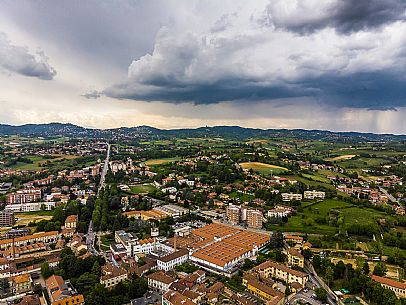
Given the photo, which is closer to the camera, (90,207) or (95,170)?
(90,207)

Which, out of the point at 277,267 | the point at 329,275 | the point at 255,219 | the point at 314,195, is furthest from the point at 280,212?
the point at 329,275

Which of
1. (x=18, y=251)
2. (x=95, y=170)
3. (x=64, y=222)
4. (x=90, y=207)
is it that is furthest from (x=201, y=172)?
(x=18, y=251)

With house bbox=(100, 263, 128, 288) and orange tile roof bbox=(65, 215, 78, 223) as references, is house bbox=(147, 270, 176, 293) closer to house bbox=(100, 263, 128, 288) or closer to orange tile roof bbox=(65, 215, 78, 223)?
house bbox=(100, 263, 128, 288)

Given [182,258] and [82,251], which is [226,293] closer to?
A: [182,258]

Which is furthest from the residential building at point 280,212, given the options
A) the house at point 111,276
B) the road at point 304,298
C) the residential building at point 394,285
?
the house at point 111,276

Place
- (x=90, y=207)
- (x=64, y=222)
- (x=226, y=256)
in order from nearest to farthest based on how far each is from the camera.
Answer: (x=226, y=256), (x=64, y=222), (x=90, y=207)

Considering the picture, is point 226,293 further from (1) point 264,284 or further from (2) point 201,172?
(2) point 201,172

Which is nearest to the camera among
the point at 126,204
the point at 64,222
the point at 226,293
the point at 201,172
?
the point at 226,293
